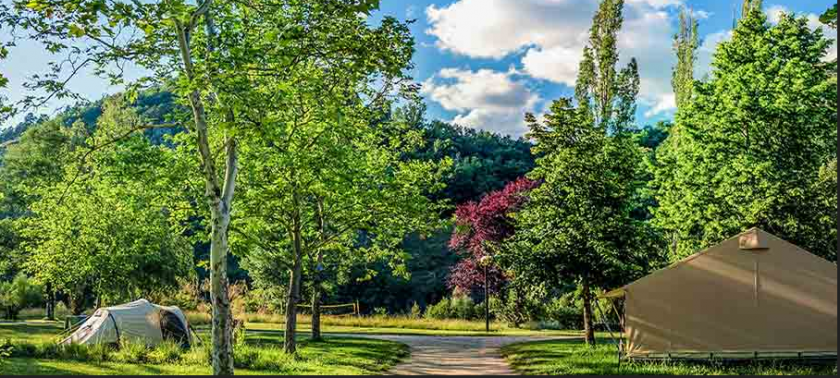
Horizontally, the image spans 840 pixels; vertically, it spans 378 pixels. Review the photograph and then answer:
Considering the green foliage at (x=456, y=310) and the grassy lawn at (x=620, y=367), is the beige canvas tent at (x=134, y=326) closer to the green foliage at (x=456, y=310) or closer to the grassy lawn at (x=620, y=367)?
the grassy lawn at (x=620, y=367)

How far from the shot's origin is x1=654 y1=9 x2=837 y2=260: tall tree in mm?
21312

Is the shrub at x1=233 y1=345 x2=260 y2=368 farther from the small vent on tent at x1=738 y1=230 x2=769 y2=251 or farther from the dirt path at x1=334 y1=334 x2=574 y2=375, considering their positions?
the small vent on tent at x1=738 y1=230 x2=769 y2=251

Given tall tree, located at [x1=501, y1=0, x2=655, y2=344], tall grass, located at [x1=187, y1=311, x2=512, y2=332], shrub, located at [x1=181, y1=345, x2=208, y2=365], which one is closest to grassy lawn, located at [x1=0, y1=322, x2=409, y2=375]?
shrub, located at [x1=181, y1=345, x2=208, y2=365]

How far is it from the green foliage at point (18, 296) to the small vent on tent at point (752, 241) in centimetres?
3525

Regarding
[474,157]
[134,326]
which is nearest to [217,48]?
[134,326]

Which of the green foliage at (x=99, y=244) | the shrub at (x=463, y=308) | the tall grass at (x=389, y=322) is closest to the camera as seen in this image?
the green foliage at (x=99, y=244)

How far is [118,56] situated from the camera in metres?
11.7

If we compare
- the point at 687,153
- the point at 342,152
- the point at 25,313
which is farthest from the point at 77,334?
the point at 25,313

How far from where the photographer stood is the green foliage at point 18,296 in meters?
36.7

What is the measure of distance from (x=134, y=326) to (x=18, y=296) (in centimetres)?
2421

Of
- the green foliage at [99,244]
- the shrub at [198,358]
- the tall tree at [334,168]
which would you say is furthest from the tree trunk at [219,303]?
the green foliage at [99,244]

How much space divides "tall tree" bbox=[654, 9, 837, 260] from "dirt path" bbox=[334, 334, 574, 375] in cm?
842

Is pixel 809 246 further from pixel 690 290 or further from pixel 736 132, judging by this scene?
pixel 690 290

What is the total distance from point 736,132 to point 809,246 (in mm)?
4681
